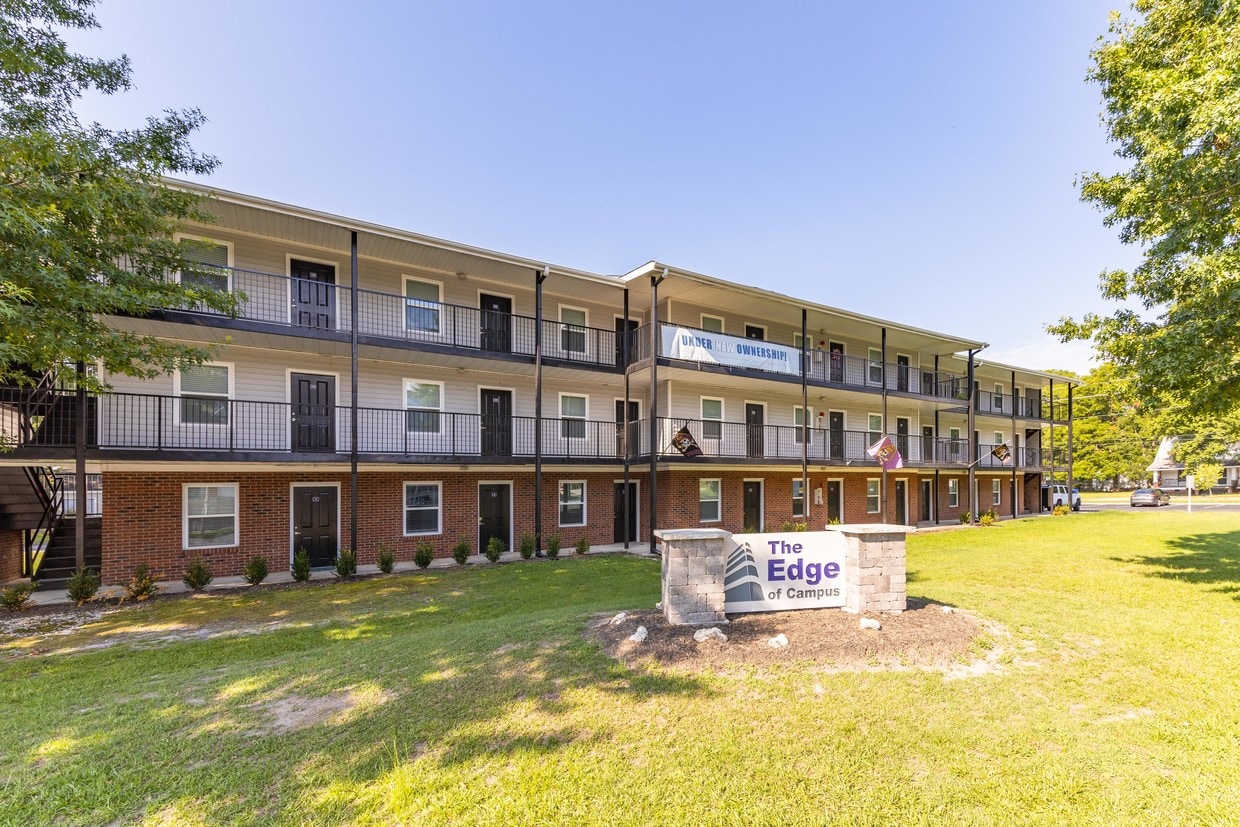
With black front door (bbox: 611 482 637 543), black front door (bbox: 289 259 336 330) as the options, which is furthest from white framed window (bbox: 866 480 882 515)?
black front door (bbox: 289 259 336 330)

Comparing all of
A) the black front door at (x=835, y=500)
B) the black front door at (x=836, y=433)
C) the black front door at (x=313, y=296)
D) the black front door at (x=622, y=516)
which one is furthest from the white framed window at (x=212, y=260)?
the black front door at (x=835, y=500)

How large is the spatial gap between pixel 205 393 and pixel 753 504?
53.7 feet

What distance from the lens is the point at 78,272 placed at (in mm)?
8188

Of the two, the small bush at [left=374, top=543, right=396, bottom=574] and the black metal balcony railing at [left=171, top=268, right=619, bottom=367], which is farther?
the black metal balcony railing at [left=171, top=268, right=619, bottom=367]

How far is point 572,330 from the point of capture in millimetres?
16469

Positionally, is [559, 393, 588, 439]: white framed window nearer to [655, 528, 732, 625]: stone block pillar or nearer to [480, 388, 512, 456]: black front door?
[480, 388, 512, 456]: black front door

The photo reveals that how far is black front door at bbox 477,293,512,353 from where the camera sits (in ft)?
50.1

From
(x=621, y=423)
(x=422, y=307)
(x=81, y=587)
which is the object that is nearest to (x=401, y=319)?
(x=422, y=307)

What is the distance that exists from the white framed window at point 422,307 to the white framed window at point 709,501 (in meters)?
9.69

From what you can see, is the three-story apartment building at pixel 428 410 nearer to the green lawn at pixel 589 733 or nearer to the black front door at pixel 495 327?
the black front door at pixel 495 327

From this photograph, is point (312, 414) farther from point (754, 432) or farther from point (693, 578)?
point (754, 432)

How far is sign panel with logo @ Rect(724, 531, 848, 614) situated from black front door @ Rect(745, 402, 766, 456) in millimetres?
11420

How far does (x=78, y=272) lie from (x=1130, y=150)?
60.6 ft

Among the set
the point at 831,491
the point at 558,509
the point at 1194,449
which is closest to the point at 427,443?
the point at 558,509
